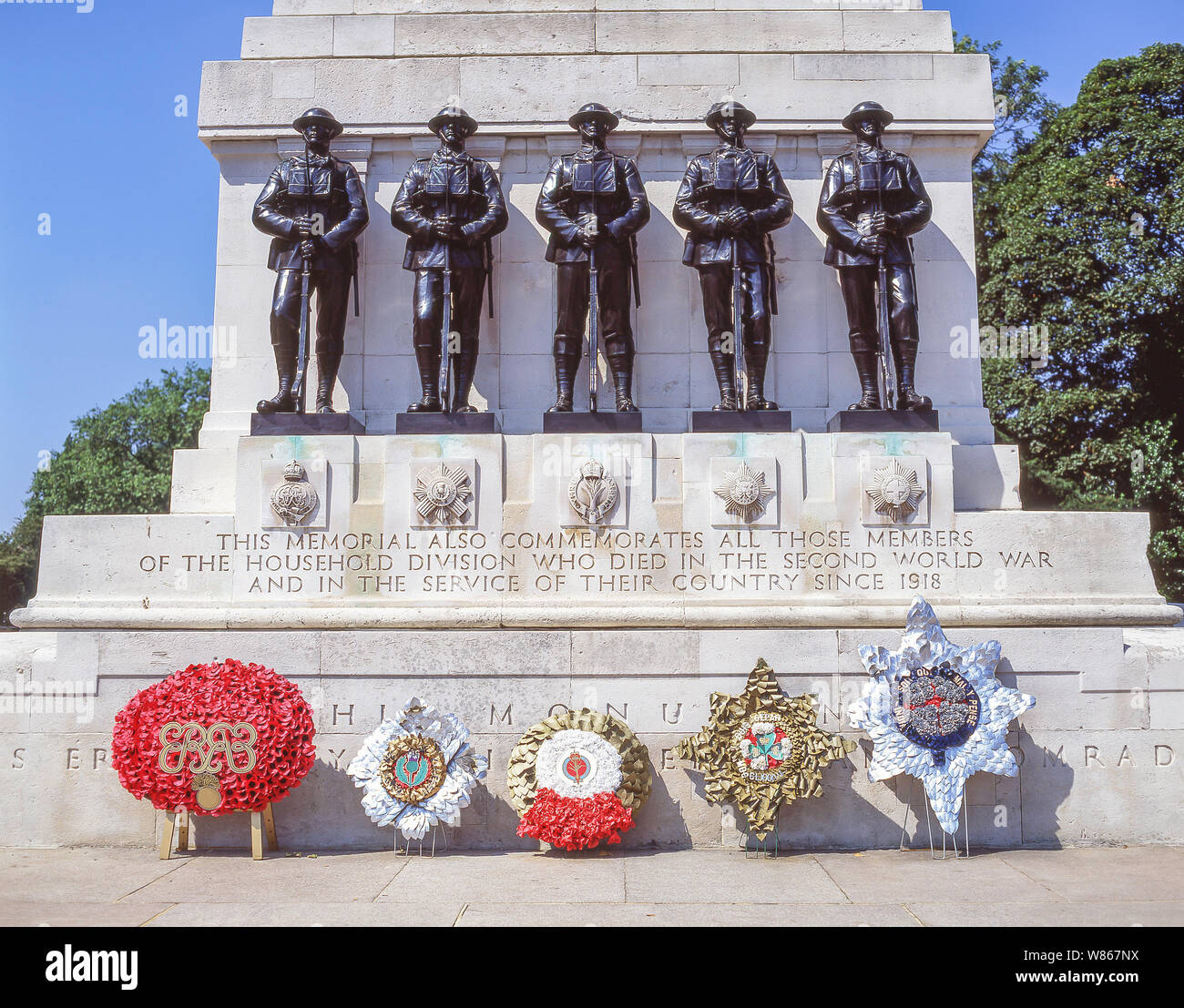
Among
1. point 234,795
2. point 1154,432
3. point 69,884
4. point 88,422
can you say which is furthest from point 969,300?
point 88,422

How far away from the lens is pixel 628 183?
12.0 metres

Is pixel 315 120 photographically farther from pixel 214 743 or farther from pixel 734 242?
pixel 214 743

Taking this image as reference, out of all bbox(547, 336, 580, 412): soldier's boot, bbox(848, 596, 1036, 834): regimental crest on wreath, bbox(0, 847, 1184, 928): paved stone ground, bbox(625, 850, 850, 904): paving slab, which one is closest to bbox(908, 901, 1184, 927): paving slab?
bbox(0, 847, 1184, 928): paved stone ground

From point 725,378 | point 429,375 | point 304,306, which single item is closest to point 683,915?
point 725,378

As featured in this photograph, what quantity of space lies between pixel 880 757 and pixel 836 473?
289 cm

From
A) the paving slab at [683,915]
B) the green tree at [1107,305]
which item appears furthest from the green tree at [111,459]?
the paving slab at [683,915]

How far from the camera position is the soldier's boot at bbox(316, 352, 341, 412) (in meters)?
12.3

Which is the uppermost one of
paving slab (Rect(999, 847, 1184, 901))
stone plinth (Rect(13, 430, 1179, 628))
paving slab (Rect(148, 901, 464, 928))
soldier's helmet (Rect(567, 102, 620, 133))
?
soldier's helmet (Rect(567, 102, 620, 133))

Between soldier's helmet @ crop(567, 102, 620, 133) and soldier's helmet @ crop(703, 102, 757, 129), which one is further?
soldier's helmet @ crop(703, 102, 757, 129)

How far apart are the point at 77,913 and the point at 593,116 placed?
8812mm

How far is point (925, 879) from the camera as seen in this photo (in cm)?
880

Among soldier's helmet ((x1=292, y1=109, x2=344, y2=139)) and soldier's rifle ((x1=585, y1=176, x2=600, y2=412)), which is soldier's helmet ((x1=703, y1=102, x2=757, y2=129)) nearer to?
soldier's rifle ((x1=585, y1=176, x2=600, y2=412))

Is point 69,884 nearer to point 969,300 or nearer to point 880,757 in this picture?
point 880,757

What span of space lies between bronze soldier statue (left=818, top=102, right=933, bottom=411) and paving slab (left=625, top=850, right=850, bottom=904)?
15.8ft
